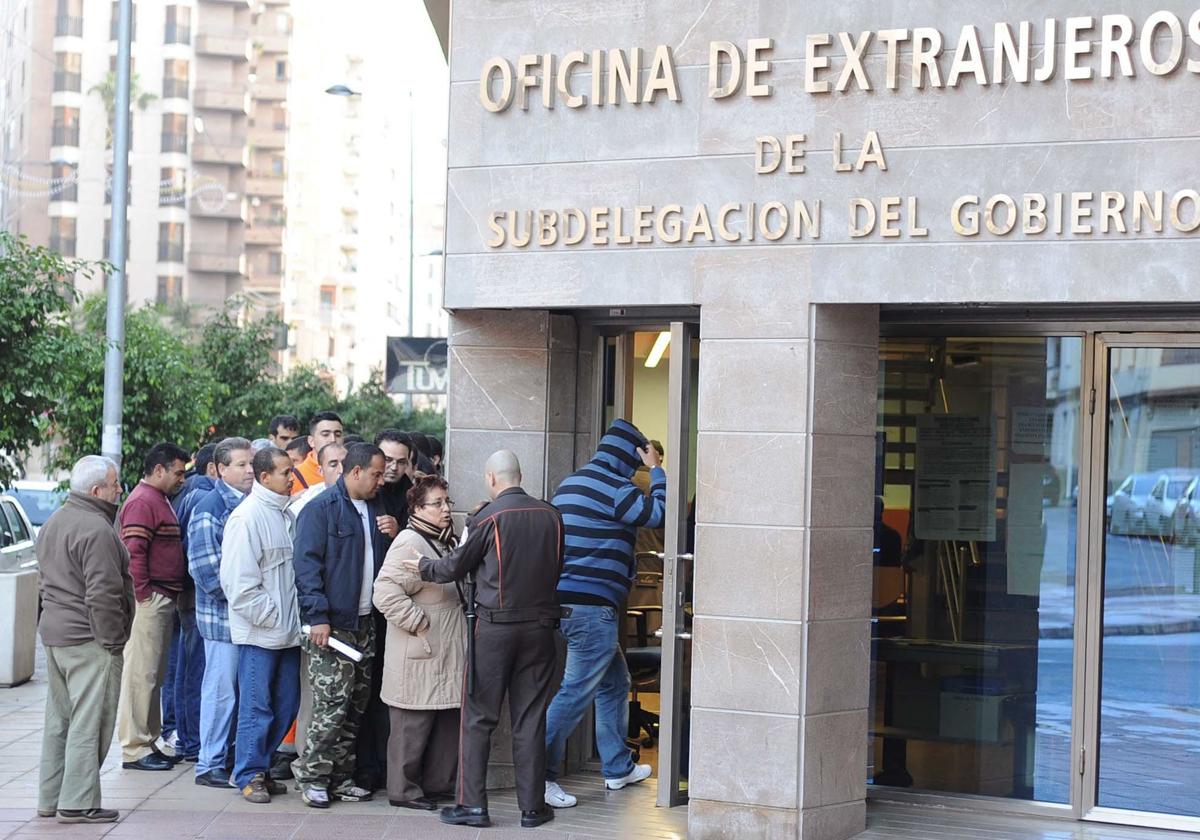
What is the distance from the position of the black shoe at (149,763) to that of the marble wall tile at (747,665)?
3496 mm

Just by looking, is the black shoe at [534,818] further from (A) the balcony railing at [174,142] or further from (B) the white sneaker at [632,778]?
(A) the balcony railing at [174,142]

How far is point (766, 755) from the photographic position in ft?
25.2

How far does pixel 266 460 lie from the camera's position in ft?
28.4

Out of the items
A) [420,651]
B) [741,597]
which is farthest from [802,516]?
[420,651]

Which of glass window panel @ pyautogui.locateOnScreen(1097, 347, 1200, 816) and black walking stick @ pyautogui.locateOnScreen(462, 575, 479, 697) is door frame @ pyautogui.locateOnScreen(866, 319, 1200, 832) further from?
black walking stick @ pyautogui.locateOnScreen(462, 575, 479, 697)

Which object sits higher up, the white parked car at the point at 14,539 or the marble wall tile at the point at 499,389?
the marble wall tile at the point at 499,389

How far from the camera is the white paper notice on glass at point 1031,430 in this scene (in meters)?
8.53

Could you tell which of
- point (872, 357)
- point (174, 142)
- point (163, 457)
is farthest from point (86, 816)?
point (174, 142)

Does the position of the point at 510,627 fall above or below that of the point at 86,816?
above

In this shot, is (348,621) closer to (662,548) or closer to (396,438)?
(396,438)

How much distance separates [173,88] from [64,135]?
6449 mm

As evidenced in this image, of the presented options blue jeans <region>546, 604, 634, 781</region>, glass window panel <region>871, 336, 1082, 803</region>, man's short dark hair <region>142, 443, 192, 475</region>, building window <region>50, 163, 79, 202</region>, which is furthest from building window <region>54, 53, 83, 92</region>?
glass window panel <region>871, 336, 1082, 803</region>

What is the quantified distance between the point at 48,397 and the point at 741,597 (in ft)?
26.3

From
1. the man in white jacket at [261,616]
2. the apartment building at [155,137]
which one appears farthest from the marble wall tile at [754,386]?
the apartment building at [155,137]
